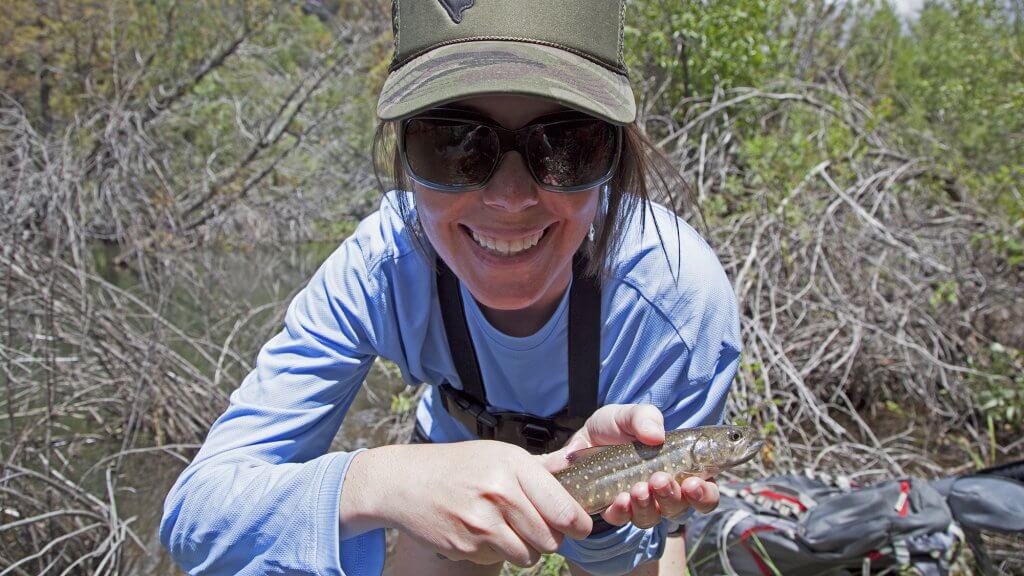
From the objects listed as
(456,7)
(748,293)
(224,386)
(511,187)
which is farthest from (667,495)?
(224,386)

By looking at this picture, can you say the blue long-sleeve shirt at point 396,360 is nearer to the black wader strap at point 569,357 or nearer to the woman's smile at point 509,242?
the black wader strap at point 569,357

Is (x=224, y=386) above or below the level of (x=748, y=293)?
below

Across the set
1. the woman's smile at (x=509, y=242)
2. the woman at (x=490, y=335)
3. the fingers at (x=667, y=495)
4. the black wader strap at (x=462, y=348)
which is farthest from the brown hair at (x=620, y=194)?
the fingers at (x=667, y=495)

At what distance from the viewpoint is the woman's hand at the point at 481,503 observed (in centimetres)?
150

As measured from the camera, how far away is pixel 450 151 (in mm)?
1672

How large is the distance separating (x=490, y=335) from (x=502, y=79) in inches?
35.9

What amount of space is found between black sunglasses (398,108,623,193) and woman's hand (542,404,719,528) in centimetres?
60

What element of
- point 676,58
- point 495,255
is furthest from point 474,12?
point 676,58

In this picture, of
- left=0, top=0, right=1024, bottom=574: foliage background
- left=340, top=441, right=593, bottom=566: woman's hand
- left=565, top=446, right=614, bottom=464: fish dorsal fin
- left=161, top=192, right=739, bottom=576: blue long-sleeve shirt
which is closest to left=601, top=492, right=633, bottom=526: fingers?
left=565, top=446, right=614, bottom=464: fish dorsal fin

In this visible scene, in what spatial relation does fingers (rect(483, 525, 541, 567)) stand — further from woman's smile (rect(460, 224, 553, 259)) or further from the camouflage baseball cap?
the camouflage baseball cap

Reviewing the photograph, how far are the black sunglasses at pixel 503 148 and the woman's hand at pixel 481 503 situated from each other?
0.64 meters

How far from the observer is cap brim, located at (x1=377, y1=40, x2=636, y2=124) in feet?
4.87

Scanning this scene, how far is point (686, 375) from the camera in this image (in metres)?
2.15

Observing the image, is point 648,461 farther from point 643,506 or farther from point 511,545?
point 511,545
